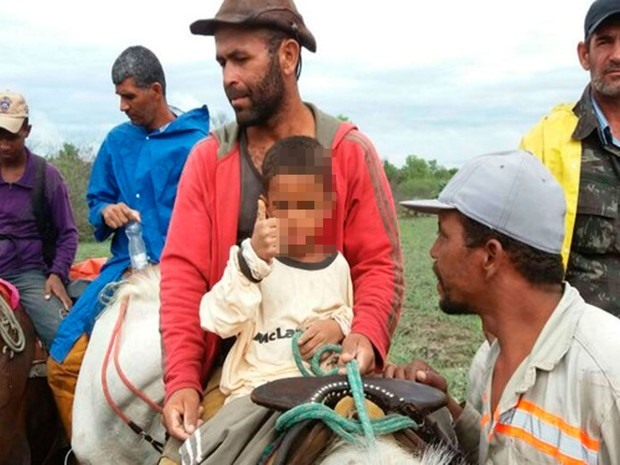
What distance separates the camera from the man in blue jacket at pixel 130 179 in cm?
552

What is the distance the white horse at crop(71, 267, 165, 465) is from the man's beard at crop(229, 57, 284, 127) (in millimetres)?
1838

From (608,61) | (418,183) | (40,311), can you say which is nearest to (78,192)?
(40,311)

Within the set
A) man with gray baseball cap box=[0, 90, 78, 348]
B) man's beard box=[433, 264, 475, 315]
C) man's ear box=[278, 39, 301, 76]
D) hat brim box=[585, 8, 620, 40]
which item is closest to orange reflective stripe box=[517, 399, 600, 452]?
man's beard box=[433, 264, 475, 315]

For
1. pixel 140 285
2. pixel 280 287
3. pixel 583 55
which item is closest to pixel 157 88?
pixel 140 285

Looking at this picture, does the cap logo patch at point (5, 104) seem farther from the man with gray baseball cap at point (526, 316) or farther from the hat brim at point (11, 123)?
the man with gray baseball cap at point (526, 316)

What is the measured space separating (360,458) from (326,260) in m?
0.97

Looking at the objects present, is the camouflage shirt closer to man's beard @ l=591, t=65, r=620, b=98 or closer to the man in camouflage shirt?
the man in camouflage shirt

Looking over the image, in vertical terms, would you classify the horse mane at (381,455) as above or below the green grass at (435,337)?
above

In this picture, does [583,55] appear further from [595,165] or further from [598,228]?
[598,228]

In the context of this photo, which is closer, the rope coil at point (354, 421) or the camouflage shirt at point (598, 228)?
the rope coil at point (354, 421)

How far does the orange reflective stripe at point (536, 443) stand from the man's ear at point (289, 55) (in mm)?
1569

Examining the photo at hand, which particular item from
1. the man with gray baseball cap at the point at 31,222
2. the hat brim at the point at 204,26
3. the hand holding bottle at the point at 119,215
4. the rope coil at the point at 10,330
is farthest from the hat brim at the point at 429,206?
the man with gray baseball cap at the point at 31,222

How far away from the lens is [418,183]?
61.8 meters

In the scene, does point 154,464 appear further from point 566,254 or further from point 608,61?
point 608,61
